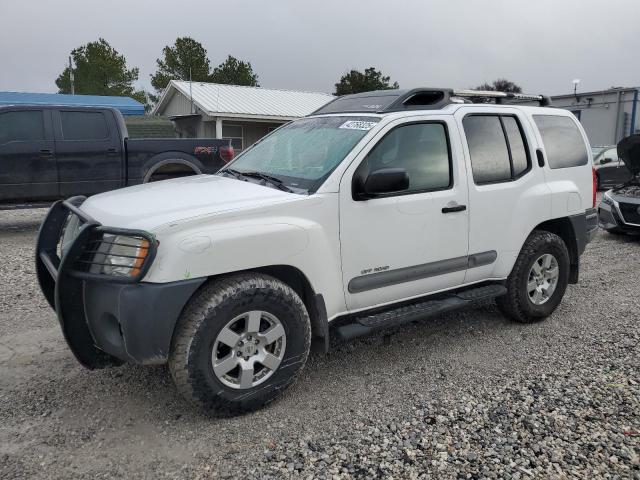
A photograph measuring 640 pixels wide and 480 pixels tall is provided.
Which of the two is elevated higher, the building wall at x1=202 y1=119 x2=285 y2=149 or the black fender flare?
the building wall at x1=202 y1=119 x2=285 y2=149

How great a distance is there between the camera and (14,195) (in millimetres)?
8617

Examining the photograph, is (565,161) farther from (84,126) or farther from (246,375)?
(84,126)

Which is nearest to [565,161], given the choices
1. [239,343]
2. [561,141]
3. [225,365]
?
[561,141]

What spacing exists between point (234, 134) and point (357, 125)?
20641 mm

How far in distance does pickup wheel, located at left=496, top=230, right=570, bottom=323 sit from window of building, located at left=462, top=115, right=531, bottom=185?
0.67 m

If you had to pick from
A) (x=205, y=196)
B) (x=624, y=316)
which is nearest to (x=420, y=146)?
(x=205, y=196)

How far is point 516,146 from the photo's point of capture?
4.59 metres

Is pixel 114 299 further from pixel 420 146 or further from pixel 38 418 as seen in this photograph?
pixel 420 146

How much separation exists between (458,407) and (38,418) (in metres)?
2.54

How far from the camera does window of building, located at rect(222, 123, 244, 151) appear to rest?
23.5 metres

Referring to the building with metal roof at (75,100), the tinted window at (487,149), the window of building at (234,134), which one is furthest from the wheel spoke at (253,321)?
the window of building at (234,134)

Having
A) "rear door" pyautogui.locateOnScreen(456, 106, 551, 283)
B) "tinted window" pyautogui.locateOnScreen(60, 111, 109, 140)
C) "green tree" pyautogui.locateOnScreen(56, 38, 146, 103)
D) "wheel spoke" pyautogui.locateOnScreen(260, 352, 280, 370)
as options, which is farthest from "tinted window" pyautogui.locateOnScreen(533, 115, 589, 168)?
"green tree" pyautogui.locateOnScreen(56, 38, 146, 103)

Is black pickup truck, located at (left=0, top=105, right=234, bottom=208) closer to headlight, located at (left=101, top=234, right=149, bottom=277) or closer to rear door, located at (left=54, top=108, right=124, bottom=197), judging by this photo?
rear door, located at (left=54, top=108, right=124, bottom=197)

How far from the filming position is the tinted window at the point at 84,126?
29.2 feet
